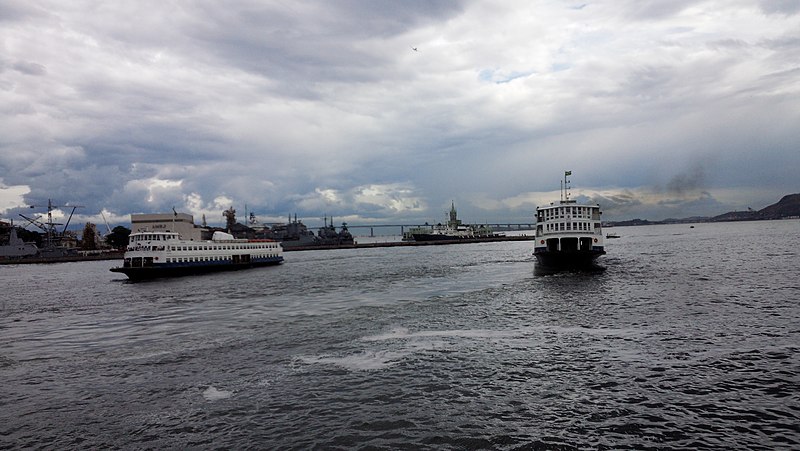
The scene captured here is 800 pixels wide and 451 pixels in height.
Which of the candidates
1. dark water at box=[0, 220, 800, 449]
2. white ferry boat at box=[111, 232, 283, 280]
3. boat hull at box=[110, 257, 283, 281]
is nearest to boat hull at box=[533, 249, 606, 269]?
dark water at box=[0, 220, 800, 449]

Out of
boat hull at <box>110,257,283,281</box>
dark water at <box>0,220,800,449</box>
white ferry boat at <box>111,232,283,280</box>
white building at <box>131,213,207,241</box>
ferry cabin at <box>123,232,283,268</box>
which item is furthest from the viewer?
white building at <box>131,213,207,241</box>

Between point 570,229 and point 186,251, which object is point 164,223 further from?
point 570,229

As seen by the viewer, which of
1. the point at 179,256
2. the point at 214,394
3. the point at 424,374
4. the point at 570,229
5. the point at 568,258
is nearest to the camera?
the point at 214,394

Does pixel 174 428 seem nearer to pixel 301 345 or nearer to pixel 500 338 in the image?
pixel 301 345

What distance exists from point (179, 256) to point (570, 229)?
219 feet

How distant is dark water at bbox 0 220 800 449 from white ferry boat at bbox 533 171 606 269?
2264 cm

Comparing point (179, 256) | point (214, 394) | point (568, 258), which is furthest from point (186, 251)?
point (214, 394)

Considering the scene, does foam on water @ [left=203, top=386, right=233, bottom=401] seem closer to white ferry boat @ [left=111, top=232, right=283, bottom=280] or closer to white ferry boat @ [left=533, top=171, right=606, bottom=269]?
white ferry boat @ [left=533, top=171, right=606, bottom=269]

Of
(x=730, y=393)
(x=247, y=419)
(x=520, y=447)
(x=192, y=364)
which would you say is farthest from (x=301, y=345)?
(x=730, y=393)

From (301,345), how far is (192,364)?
563 cm

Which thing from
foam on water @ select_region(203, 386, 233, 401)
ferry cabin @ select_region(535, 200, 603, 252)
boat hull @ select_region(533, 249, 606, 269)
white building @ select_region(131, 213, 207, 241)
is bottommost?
foam on water @ select_region(203, 386, 233, 401)

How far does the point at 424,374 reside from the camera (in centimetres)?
1864

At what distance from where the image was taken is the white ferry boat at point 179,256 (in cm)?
7350

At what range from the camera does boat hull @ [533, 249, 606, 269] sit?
6131cm
